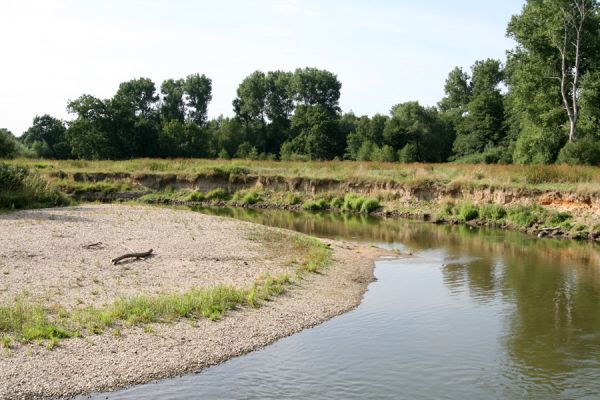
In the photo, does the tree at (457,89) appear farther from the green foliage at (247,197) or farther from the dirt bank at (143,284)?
the dirt bank at (143,284)

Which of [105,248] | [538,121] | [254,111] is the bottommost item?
[105,248]

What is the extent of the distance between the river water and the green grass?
7.65ft

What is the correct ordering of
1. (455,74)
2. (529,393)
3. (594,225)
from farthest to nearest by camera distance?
(455,74)
(594,225)
(529,393)

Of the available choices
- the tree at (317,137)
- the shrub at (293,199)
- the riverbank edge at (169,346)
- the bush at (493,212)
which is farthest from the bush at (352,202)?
the tree at (317,137)

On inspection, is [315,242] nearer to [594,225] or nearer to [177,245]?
[177,245]

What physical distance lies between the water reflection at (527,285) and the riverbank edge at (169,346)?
4.93 meters

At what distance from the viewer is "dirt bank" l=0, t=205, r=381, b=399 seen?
12516mm

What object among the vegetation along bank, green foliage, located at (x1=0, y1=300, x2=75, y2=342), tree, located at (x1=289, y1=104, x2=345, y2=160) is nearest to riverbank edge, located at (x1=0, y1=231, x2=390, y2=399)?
green foliage, located at (x1=0, y1=300, x2=75, y2=342)

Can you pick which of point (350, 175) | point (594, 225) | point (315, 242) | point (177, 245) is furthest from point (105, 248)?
point (350, 175)

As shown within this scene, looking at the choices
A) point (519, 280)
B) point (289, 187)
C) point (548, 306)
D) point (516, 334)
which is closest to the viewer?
point (516, 334)

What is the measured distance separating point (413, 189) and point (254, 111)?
2704 inches

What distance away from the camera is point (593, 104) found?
50.0 metres

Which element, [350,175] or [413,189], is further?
[350,175]

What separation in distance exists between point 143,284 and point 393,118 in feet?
255
